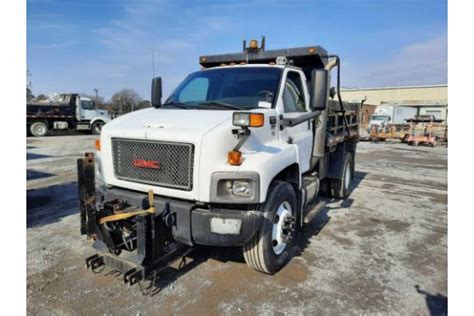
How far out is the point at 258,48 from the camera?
5.34 metres

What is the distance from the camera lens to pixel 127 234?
3492mm

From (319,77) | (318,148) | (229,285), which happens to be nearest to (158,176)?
(229,285)

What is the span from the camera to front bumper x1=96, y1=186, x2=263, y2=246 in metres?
2.89

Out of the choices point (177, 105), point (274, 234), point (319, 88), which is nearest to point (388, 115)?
point (319, 88)

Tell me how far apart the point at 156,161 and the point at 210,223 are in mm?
836

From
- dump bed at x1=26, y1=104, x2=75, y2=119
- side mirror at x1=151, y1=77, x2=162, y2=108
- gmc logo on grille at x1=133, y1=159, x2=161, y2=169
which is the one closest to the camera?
gmc logo on grille at x1=133, y1=159, x2=161, y2=169

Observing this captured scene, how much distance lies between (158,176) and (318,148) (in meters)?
2.72

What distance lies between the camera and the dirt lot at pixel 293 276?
2.99 m

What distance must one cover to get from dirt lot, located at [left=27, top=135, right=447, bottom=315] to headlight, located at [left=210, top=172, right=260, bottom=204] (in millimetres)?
1027

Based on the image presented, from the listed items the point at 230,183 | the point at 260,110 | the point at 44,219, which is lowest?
the point at 44,219

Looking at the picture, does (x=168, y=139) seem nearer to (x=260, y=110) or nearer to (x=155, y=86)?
(x=260, y=110)

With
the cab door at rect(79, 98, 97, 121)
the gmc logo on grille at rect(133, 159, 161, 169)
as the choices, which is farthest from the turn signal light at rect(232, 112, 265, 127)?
the cab door at rect(79, 98, 97, 121)

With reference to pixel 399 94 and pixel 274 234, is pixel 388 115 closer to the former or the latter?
pixel 399 94

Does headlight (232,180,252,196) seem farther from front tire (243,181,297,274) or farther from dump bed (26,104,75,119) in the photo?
dump bed (26,104,75,119)
